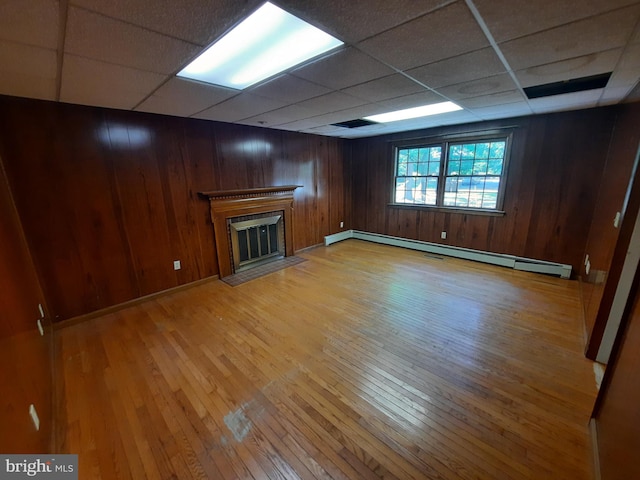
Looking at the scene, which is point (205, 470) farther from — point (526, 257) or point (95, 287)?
point (526, 257)

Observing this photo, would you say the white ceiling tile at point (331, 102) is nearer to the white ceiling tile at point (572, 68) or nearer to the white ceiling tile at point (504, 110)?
the white ceiling tile at point (572, 68)

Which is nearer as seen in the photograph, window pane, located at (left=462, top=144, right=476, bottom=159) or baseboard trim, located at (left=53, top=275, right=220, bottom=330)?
baseboard trim, located at (left=53, top=275, right=220, bottom=330)

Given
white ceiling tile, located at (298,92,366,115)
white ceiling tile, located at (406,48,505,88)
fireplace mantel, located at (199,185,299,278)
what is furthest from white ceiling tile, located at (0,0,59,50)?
fireplace mantel, located at (199,185,299,278)

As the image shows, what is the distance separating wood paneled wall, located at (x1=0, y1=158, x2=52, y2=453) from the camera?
1122 millimetres

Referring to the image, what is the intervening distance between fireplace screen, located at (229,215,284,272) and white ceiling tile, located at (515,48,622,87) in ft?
12.2

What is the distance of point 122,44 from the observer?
1.46 meters

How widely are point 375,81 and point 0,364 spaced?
2878 millimetres

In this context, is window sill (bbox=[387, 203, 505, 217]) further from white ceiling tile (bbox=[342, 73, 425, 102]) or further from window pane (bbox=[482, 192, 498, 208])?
white ceiling tile (bbox=[342, 73, 425, 102])

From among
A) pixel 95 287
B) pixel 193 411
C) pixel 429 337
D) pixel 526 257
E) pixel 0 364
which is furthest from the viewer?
pixel 526 257

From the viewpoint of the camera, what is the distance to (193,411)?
1.76 metres

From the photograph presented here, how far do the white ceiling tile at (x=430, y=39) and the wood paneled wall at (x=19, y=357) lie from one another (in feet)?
8.19

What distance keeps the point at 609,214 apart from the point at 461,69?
226 centimetres

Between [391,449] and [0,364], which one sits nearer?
[0,364]

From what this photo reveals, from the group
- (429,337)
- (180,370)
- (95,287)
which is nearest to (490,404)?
(429,337)
